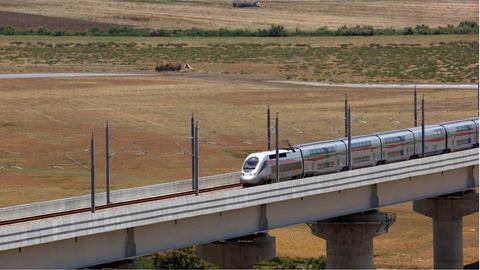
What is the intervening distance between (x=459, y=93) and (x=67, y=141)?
40.1 meters

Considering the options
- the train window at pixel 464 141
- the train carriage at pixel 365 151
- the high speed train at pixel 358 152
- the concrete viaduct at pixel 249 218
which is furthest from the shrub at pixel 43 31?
the train carriage at pixel 365 151

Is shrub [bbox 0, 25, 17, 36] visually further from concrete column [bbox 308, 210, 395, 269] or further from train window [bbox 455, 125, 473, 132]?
concrete column [bbox 308, 210, 395, 269]

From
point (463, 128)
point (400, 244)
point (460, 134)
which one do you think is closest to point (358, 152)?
point (400, 244)

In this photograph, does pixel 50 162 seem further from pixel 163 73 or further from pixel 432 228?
pixel 163 73

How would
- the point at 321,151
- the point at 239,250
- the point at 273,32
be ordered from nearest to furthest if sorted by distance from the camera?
the point at 239,250 < the point at 321,151 < the point at 273,32

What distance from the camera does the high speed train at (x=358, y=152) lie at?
Result: 60.4 m

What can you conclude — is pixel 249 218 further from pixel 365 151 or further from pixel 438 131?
pixel 438 131

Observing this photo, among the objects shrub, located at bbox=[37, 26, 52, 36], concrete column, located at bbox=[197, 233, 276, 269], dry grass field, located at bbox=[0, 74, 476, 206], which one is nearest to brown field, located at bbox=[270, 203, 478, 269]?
dry grass field, located at bbox=[0, 74, 476, 206]

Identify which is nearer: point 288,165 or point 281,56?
point 288,165

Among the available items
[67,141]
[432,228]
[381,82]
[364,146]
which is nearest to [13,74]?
[381,82]

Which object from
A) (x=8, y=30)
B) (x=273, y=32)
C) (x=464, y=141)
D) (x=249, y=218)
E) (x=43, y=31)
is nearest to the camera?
(x=249, y=218)

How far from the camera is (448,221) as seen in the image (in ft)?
241

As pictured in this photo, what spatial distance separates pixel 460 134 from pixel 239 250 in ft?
66.7

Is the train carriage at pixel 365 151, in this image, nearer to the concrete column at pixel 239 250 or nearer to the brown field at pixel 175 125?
the brown field at pixel 175 125
